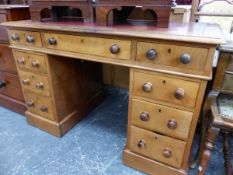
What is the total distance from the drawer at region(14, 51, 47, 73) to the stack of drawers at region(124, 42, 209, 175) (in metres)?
0.65

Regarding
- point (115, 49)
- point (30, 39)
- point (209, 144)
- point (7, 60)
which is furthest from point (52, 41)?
point (209, 144)

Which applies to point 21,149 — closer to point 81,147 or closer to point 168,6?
point 81,147

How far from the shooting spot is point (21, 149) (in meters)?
1.39

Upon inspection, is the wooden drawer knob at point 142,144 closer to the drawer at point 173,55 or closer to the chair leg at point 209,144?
the chair leg at point 209,144

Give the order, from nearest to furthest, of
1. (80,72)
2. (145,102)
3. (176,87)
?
(176,87) → (145,102) → (80,72)

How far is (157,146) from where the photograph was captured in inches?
42.4

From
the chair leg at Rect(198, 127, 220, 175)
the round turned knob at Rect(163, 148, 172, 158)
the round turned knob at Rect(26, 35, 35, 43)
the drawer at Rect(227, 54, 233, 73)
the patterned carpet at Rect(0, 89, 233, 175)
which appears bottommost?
the patterned carpet at Rect(0, 89, 233, 175)

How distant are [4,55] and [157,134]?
137 cm

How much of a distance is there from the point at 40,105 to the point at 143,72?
916mm

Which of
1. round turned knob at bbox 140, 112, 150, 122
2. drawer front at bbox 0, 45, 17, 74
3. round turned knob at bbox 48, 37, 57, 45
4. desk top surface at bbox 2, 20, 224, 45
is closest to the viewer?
desk top surface at bbox 2, 20, 224, 45

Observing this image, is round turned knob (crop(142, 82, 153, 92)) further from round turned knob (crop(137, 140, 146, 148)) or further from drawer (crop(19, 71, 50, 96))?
drawer (crop(19, 71, 50, 96))

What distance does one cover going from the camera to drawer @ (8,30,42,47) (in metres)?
1.21

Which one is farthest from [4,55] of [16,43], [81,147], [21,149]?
[81,147]

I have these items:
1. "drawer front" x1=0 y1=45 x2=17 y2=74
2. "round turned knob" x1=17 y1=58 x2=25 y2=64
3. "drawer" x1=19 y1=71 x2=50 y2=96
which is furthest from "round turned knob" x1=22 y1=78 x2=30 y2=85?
"drawer front" x1=0 y1=45 x2=17 y2=74
